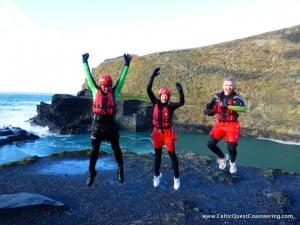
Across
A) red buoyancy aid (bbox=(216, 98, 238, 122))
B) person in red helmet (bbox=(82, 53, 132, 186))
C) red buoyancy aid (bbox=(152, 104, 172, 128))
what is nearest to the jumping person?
red buoyancy aid (bbox=(216, 98, 238, 122))

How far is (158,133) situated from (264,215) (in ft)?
29.4

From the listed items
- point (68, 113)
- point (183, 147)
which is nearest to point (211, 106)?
point (183, 147)

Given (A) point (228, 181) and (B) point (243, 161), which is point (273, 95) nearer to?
(B) point (243, 161)

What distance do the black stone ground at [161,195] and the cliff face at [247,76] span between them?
44313 mm

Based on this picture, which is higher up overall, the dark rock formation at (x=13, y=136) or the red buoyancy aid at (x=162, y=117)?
the red buoyancy aid at (x=162, y=117)

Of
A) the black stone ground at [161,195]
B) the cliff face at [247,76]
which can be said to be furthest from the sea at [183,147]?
the black stone ground at [161,195]

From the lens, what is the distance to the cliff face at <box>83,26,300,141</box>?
72188 millimetres

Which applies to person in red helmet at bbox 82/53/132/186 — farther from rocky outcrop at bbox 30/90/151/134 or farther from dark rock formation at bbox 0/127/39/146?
rocky outcrop at bbox 30/90/151/134

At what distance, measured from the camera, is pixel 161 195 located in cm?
1991

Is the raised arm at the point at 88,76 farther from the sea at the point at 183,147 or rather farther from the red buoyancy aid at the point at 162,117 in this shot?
the sea at the point at 183,147

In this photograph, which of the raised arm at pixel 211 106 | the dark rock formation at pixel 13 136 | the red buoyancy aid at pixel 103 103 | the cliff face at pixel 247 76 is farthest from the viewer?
the cliff face at pixel 247 76

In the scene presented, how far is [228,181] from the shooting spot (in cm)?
2294

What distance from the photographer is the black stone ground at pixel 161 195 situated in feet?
56.2

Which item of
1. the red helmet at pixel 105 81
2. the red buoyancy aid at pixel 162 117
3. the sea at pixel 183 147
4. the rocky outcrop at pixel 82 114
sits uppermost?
the red helmet at pixel 105 81
